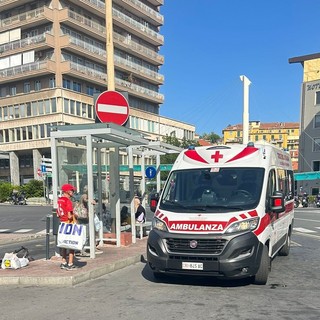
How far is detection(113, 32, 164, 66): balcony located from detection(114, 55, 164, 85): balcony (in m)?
1.70

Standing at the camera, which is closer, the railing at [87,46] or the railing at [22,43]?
the railing at [22,43]

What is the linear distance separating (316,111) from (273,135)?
89.3 metres

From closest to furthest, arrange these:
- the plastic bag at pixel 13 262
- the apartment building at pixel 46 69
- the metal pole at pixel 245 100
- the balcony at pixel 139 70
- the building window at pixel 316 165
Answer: the plastic bag at pixel 13 262 < the metal pole at pixel 245 100 < the apartment building at pixel 46 69 < the building window at pixel 316 165 < the balcony at pixel 139 70

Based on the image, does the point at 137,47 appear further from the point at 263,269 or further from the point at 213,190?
the point at 263,269

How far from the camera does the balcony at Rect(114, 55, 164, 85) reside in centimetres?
5688

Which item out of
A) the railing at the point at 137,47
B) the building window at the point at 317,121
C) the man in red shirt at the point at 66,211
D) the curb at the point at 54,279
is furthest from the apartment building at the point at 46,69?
the curb at the point at 54,279

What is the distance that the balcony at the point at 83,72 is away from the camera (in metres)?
47.7

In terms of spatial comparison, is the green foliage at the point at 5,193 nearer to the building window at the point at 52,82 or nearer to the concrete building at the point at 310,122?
the building window at the point at 52,82

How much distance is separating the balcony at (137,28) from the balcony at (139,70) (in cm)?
479

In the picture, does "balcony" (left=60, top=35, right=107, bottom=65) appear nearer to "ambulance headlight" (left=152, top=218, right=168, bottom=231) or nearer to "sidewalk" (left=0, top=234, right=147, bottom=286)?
"sidewalk" (left=0, top=234, right=147, bottom=286)

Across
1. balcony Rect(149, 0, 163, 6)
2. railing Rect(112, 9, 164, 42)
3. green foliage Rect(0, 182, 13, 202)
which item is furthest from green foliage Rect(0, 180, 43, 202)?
balcony Rect(149, 0, 163, 6)

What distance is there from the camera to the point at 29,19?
48.6 meters

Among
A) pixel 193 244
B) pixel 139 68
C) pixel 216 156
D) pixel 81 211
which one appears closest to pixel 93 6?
pixel 139 68

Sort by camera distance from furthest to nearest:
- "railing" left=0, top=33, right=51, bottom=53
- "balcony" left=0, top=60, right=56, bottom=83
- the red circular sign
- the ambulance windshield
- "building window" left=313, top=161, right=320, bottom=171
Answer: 1. "building window" left=313, top=161, right=320, bottom=171
2. "railing" left=0, top=33, right=51, bottom=53
3. "balcony" left=0, top=60, right=56, bottom=83
4. the red circular sign
5. the ambulance windshield
